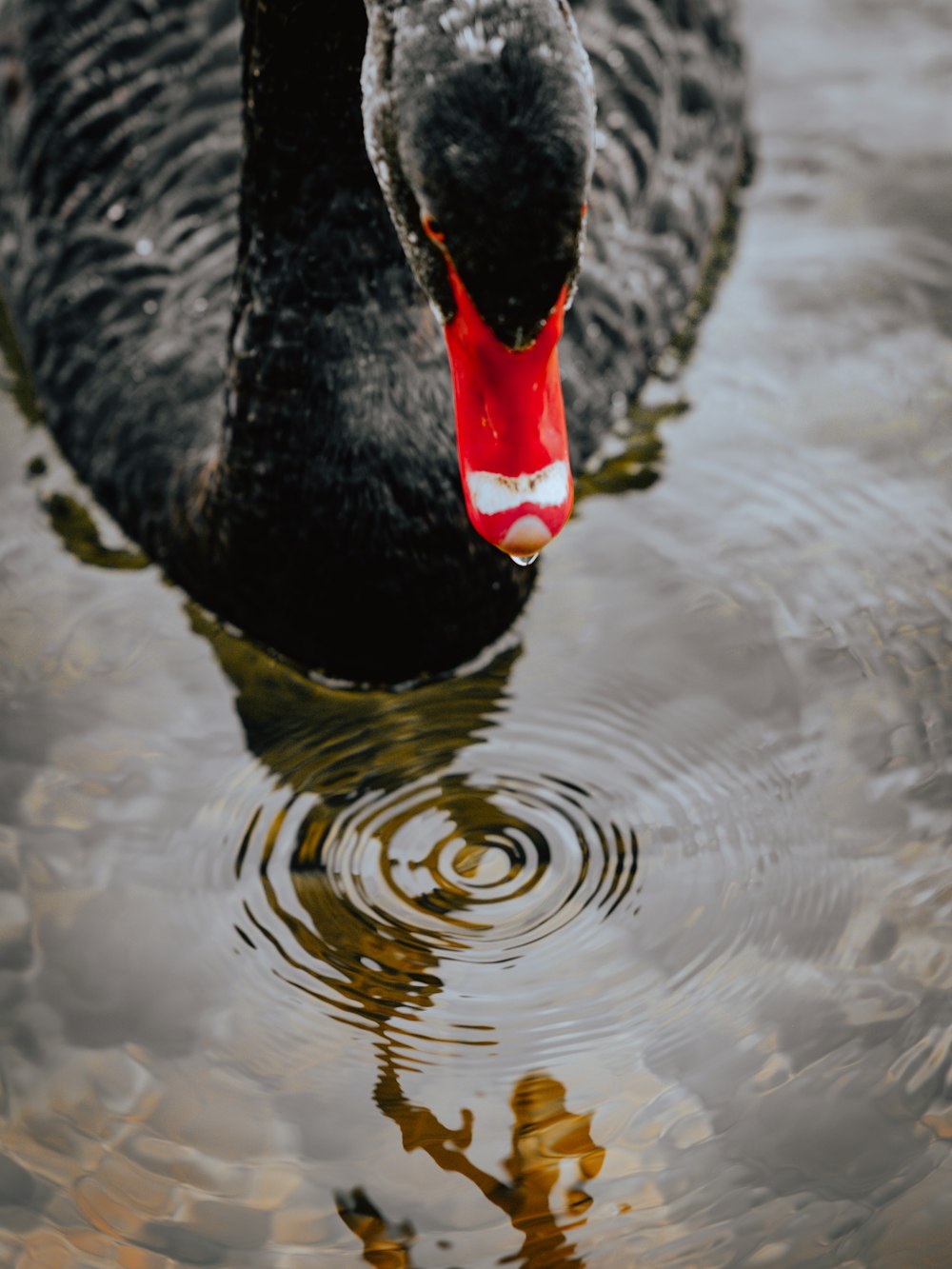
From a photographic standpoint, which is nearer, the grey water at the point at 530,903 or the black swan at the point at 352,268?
the black swan at the point at 352,268

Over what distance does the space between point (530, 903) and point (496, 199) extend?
122 cm

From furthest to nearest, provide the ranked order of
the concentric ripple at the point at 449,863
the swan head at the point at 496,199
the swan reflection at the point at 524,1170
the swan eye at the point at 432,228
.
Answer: the concentric ripple at the point at 449,863, the swan reflection at the point at 524,1170, the swan eye at the point at 432,228, the swan head at the point at 496,199

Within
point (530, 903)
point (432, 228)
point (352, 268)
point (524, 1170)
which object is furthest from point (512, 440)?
point (524, 1170)

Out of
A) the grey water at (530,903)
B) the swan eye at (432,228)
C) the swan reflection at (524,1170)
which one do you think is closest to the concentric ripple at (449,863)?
the grey water at (530,903)

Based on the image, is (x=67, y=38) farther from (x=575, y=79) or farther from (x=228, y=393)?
(x=575, y=79)

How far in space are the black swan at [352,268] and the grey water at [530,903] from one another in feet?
0.77

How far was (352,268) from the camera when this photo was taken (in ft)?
9.83

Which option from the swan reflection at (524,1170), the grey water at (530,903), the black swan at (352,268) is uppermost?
the black swan at (352,268)

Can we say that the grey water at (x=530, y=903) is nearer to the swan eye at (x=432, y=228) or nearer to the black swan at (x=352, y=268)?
the black swan at (x=352, y=268)

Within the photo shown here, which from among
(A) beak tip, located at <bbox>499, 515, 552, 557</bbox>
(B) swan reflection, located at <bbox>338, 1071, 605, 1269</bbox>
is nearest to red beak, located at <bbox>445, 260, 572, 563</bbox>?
(A) beak tip, located at <bbox>499, 515, 552, 557</bbox>

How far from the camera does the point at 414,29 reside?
2.25m

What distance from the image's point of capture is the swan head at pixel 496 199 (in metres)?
2.19

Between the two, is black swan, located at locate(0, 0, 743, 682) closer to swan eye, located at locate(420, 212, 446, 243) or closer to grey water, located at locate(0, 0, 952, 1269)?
swan eye, located at locate(420, 212, 446, 243)

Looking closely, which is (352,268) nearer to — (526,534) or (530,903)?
(526,534)
